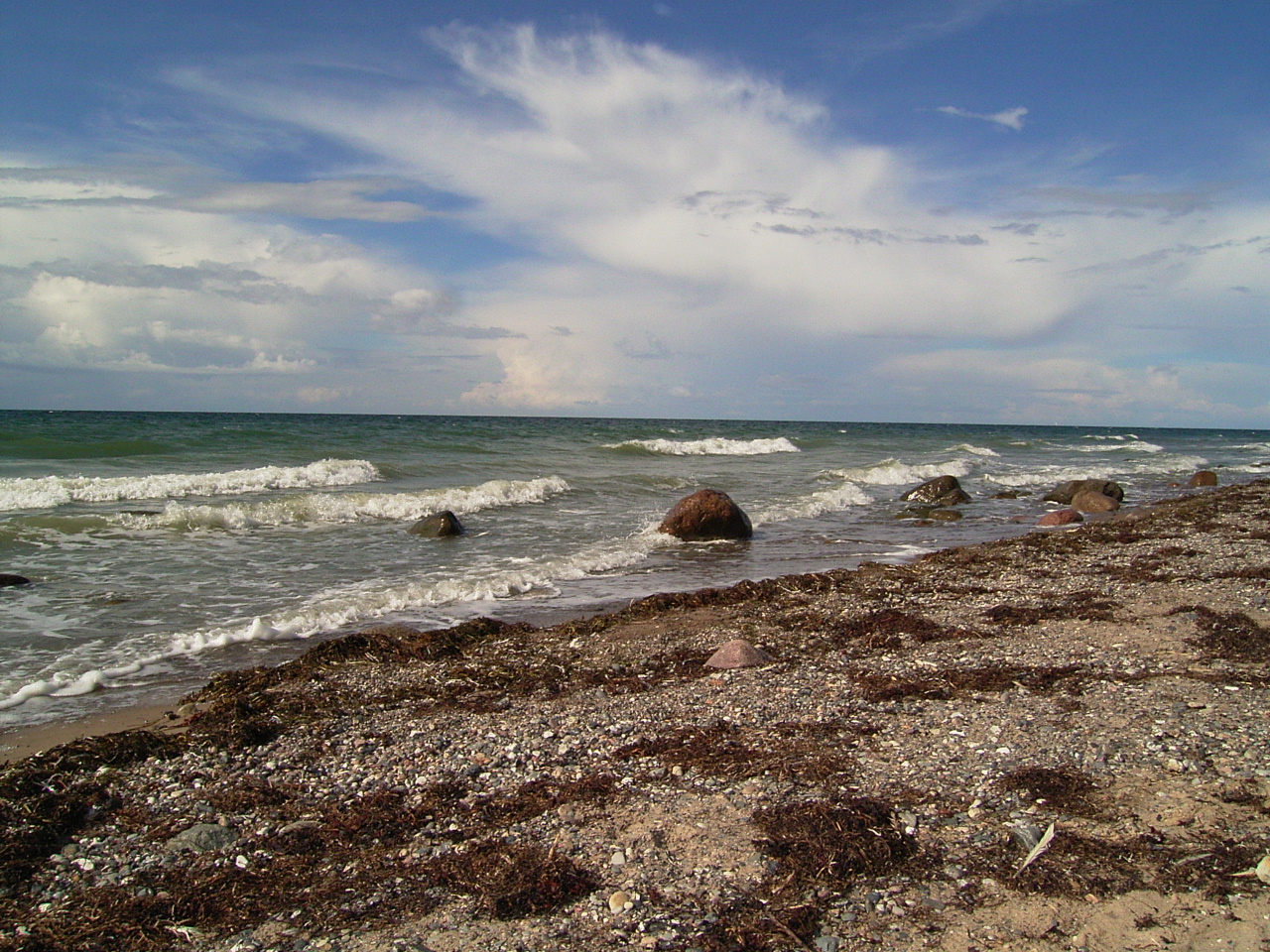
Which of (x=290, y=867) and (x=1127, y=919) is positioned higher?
(x=1127, y=919)

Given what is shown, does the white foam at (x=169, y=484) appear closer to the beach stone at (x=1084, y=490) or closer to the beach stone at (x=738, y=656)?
the beach stone at (x=738, y=656)

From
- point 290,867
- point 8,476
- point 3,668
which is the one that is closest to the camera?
point 290,867

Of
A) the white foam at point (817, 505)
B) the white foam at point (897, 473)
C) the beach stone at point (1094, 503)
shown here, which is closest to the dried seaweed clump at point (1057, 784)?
the white foam at point (817, 505)

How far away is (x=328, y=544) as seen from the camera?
1343 centimetres

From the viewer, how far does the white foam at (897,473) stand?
2792 cm

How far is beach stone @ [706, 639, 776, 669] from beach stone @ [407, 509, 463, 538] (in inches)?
343

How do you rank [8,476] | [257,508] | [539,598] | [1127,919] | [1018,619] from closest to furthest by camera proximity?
[1127,919], [1018,619], [539,598], [257,508], [8,476]

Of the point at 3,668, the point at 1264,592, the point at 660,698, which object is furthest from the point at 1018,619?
the point at 3,668

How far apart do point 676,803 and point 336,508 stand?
14608 millimetres

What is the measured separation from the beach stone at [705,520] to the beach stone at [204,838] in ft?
36.8

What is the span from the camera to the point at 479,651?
302 inches

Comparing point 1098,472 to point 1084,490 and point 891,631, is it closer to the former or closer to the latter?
point 1084,490

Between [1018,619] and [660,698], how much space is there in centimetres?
493

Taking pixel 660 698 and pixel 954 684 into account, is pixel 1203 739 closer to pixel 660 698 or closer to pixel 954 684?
pixel 954 684
